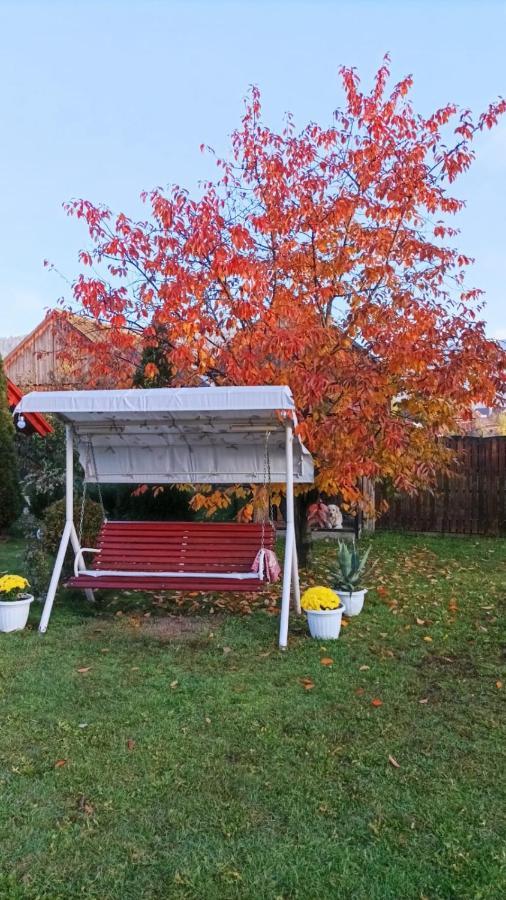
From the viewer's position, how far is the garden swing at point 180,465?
5.21m

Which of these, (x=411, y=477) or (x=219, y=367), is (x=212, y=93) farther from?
(x=411, y=477)

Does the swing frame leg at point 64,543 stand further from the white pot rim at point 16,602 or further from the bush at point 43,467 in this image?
the bush at point 43,467

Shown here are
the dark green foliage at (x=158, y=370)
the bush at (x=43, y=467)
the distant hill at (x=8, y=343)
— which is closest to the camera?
the dark green foliage at (x=158, y=370)

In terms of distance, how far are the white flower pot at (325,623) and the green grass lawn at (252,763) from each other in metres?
0.15

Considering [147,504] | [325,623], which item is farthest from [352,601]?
[147,504]

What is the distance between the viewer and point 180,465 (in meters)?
6.84

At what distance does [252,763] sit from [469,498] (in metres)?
9.73

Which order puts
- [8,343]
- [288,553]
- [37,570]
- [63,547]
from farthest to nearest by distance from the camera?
[8,343] → [37,570] → [63,547] → [288,553]

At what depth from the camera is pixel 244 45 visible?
8.49 metres

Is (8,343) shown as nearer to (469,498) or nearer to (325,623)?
(469,498)

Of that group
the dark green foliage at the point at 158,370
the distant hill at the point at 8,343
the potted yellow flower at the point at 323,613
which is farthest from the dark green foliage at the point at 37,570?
the distant hill at the point at 8,343

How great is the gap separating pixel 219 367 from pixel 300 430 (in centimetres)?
181

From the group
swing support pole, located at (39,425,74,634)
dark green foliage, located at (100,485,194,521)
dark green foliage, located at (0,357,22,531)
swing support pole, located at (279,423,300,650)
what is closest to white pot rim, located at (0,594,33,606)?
swing support pole, located at (39,425,74,634)

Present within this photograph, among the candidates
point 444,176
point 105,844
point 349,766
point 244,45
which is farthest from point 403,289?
point 105,844
